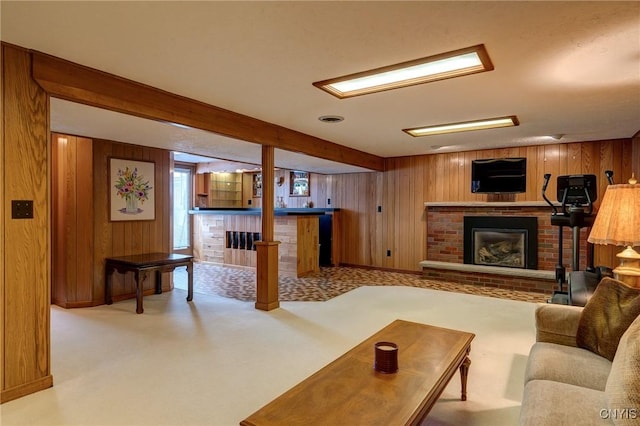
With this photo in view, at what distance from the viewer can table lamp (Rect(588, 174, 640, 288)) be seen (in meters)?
2.06

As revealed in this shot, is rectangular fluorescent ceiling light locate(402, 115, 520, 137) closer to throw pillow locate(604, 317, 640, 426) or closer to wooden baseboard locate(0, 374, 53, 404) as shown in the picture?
throw pillow locate(604, 317, 640, 426)

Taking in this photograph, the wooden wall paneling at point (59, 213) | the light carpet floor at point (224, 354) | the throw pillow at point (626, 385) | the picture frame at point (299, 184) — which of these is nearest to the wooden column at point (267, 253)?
the light carpet floor at point (224, 354)

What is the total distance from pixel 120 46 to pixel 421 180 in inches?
217

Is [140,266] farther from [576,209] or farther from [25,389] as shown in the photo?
[576,209]

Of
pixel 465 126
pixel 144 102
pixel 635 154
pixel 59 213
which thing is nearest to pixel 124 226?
pixel 59 213

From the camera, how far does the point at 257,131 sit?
13.2 ft

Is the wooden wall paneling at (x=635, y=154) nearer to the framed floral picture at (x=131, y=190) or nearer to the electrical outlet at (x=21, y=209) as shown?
the electrical outlet at (x=21, y=209)

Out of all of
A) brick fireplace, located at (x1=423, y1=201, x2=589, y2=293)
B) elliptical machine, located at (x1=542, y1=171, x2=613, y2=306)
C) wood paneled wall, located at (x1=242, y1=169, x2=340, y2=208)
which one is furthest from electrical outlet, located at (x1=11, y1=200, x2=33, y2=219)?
wood paneled wall, located at (x1=242, y1=169, x2=340, y2=208)

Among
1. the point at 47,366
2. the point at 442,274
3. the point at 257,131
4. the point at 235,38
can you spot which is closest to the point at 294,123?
the point at 257,131

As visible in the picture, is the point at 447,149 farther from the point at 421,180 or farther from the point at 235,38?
the point at 235,38

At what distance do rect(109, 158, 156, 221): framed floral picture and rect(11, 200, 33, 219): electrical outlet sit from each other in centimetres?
249

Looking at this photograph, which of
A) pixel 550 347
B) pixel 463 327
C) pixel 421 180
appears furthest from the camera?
pixel 421 180

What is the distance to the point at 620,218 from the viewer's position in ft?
6.92

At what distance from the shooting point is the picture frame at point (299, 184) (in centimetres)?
845
